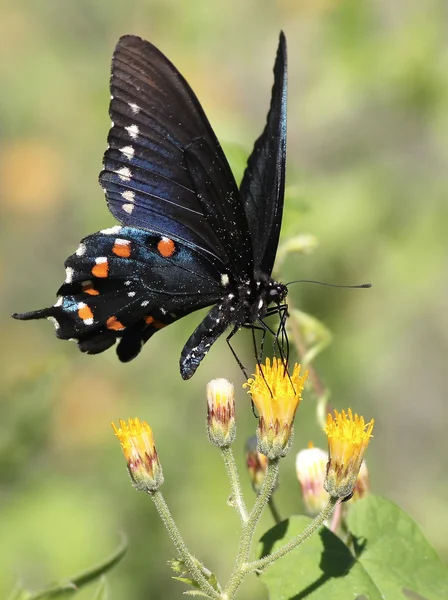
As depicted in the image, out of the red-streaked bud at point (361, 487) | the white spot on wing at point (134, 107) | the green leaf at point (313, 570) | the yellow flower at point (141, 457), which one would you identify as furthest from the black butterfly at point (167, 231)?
the green leaf at point (313, 570)

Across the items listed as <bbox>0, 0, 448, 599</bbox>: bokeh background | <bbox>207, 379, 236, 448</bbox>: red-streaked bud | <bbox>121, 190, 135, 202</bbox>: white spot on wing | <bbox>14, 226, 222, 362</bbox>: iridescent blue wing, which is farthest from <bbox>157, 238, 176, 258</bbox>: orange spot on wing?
<bbox>207, 379, 236, 448</bbox>: red-streaked bud

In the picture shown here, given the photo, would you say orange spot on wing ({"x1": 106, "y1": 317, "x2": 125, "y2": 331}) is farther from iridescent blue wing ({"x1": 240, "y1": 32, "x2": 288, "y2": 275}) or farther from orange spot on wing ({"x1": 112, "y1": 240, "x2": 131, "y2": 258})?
iridescent blue wing ({"x1": 240, "y1": 32, "x2": 288, "y2": 275})

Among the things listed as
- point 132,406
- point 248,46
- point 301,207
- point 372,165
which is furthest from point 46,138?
point 301,207

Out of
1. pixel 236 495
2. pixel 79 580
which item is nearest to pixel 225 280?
pixel 236 495

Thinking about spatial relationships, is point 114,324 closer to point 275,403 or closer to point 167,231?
point 167,231

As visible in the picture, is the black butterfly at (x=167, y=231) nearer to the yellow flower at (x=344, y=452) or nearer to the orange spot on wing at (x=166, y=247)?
the orange spot on wing at (x=166, y=247)
